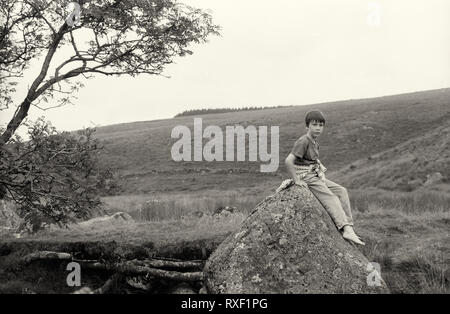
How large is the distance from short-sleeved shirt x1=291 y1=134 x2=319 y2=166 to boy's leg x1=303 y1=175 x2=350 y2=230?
30 cm

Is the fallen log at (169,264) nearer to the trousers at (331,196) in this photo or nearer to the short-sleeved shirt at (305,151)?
the trousers at (331,196)

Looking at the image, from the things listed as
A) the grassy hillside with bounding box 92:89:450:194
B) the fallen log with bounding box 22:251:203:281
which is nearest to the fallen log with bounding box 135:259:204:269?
the fallen log with bounding box 22:251:203:281

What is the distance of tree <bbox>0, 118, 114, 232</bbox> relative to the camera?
10.2 metres

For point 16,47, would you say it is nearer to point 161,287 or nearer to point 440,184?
point 161,287

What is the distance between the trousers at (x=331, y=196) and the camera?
26.4ft

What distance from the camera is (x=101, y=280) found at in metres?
11.2

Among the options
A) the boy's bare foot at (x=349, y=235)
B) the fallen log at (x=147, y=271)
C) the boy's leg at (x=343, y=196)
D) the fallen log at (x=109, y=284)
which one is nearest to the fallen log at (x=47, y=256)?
the fallen log at (x=147, y=271)

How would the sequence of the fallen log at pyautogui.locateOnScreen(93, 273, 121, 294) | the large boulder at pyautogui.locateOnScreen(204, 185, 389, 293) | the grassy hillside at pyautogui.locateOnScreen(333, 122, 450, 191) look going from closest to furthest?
the large boulder at pyautogui.locateOnScreen(204, 185, 389, 293) < the fallen log at pyautogui.locateOnScreen(93, 273, 121, 294) < the grassy hillside at pyautogui.locateOnScreen(333, 122, 450, 191)

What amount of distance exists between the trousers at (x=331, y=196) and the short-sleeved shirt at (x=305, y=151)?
0.16 meters

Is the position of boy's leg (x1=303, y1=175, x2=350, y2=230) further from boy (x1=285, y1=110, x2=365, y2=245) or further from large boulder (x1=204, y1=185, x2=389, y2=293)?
large boulder (x1=204, y1=185, x2=389, y2=293)

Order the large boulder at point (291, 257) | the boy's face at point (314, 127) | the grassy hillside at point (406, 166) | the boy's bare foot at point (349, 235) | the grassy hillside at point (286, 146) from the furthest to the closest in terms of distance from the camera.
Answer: the grassy hillside at point (286, 146) < the grassy hillside at point (406, 166) < the boy's face at point (314, 127) < the boy's bare foot at point (349, 235) < the large boulder at point (291, 257)

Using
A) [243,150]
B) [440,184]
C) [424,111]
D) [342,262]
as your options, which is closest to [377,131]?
[424,111]

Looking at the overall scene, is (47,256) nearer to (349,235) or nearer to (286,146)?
(349,235)

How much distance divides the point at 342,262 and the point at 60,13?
9608mm
